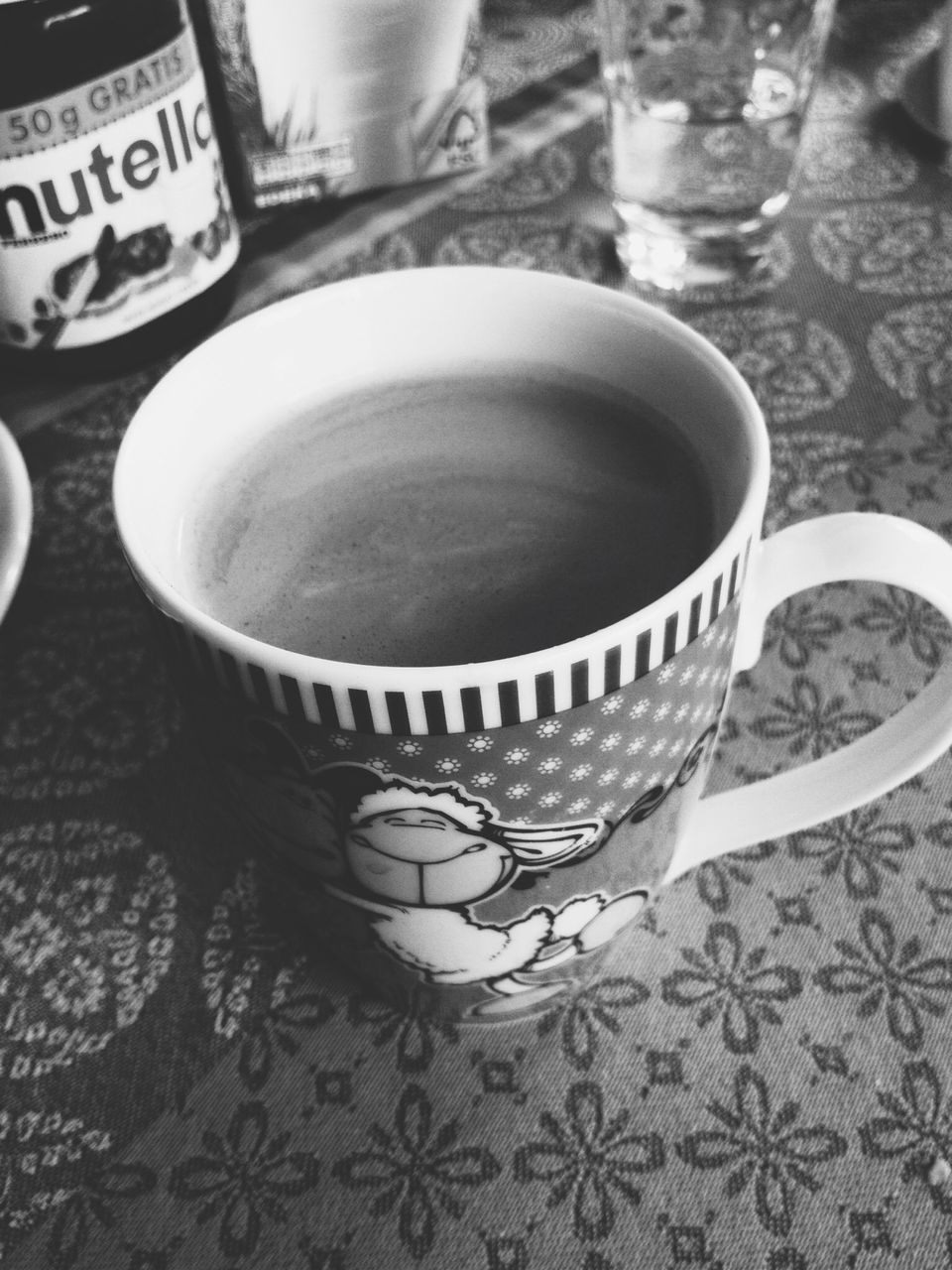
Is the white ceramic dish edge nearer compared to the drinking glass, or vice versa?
the white ceramic dish edge

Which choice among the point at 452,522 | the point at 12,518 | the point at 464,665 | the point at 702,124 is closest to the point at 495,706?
the point at 464,665

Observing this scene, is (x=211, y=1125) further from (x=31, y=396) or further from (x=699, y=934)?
(x=31, y=396)

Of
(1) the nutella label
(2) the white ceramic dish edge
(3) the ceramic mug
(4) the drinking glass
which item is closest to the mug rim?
(3) the ceramic mug

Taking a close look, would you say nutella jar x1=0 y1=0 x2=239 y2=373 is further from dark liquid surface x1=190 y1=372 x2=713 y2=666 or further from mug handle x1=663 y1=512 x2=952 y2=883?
mug handle x1=663 y1=512 x2=952 y2=883

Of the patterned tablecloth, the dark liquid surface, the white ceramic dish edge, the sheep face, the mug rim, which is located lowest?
the patterned tablecloth

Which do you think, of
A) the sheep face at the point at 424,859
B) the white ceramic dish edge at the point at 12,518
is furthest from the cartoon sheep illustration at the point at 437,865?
the white ceramic dish edge at the point at 12,518

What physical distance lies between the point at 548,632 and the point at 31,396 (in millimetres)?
447

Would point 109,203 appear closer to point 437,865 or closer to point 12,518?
point 12,518

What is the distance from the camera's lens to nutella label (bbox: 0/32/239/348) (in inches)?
21.6

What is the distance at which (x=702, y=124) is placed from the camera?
72 centimetres

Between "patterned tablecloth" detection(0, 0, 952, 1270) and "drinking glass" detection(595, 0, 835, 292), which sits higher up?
"drinking glass" detection(595, 0, 835, 292)

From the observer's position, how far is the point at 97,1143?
14.1 inches

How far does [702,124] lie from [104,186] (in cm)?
38

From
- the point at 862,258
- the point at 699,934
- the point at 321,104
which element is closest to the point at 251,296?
the point at 321,104
